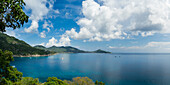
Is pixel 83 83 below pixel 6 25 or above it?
below

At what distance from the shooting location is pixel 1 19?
9633mm

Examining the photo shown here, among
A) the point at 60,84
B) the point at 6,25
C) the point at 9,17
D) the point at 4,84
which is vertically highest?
the point at 9,17

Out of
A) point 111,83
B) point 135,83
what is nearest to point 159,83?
point 135,83

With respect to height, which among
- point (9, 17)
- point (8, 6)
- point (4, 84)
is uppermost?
point (8, 6)

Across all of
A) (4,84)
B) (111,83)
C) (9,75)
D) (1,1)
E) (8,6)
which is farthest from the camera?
(111,83)

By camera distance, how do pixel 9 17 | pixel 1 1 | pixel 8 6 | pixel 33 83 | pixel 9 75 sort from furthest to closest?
pixel 33 83, pixel 9 75, pixel 9 17, pixel 8 6, pixel 1 1

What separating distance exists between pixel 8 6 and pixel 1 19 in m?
1.79

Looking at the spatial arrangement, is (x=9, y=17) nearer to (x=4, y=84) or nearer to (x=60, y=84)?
(x=4, y=84)

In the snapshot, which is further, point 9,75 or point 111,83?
point 111,83

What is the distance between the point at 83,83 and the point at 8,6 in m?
38.8

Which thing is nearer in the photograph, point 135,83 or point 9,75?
point 9,75

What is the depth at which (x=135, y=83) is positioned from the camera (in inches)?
2299

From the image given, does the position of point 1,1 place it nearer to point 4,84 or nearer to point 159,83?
point 4,84

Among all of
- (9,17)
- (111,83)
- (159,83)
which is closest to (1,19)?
(9,17)
